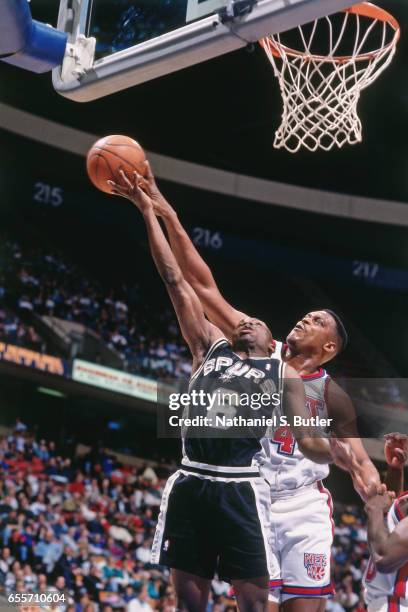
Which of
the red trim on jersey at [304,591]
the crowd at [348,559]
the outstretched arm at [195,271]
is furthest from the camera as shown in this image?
the crowd at [348,559]

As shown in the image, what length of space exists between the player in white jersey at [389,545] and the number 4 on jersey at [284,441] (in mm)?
497

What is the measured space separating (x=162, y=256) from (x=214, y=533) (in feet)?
4.17

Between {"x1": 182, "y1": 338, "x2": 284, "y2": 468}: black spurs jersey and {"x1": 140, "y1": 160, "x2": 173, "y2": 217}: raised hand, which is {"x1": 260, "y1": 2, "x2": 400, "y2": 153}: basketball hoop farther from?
{"x1": 182, "y1": 338, "x2": 284, "y2": 468}: black spurs jersey

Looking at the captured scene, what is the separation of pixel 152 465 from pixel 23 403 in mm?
2769

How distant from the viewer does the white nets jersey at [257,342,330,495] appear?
15.2 ft

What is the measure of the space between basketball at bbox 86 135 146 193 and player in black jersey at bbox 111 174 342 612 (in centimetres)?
38

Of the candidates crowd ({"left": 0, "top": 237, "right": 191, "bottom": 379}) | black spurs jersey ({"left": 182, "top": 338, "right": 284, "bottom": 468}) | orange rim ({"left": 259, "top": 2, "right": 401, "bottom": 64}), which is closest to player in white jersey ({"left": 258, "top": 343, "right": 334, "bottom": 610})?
black spurs jersey ({"left": 182, "top": 338, "right": 284, "bottom": 468})

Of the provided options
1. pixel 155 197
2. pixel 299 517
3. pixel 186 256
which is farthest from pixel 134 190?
pixel 299 517

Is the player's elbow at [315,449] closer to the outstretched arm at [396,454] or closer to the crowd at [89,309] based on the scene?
the outstretched arm at [396,454]

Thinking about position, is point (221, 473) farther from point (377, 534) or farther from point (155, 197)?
point (155, 197)

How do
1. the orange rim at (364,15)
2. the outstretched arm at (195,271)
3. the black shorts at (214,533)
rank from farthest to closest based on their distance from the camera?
the orange rim at (364,15), the outstretched arm at (195,271), the black shorts at (214,533)

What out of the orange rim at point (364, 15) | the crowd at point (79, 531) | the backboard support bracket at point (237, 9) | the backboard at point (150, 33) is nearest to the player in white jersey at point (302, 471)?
the backboard at point (150, 33)

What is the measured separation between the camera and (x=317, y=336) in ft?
16.1

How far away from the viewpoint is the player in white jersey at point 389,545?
406cm
